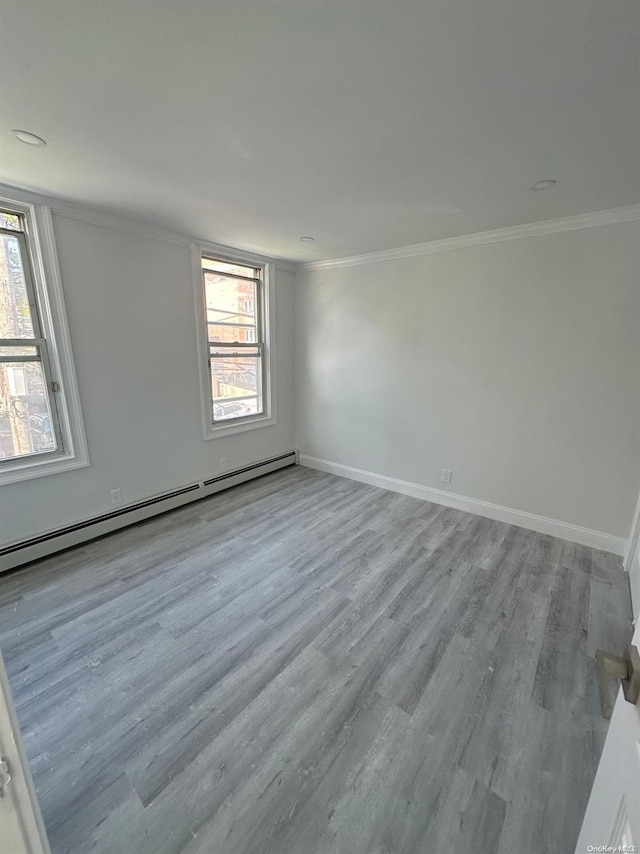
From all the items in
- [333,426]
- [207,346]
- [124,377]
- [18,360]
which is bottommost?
[333,426]

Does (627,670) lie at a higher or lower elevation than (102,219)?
lower

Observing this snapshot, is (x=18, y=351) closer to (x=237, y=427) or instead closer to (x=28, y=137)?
(x=28, y=137)

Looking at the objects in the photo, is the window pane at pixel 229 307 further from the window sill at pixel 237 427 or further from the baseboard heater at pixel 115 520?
the baseboard heater at pixel 115 520

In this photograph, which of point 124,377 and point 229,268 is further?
point 229,268

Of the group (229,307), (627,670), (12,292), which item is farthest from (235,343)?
(627,670)

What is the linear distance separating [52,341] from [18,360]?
0.24 meters

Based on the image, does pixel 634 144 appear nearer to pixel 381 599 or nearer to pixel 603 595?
pixel 603 595

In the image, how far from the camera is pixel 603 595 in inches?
88.9

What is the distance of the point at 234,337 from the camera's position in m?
3.78

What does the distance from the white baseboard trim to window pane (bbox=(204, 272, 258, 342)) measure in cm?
187

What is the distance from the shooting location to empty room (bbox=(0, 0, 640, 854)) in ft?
3.73

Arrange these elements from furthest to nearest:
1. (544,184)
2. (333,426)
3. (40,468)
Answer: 1. (333,426)
2. (40,468)
3. (544,184)

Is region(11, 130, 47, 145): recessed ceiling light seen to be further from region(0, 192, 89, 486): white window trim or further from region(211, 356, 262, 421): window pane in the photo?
region(211, 356, 262, 421): window pane

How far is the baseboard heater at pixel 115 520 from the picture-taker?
8.02ft
